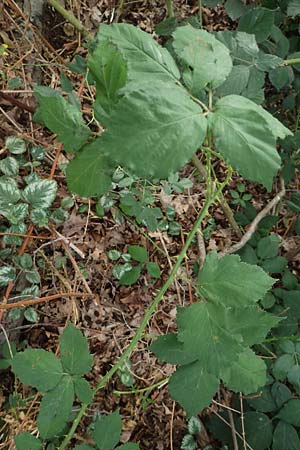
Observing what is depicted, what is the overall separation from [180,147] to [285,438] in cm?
121

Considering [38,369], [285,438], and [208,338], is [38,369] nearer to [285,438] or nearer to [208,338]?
[208,338]

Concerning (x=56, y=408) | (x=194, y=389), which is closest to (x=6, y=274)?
(x=56, y=408)

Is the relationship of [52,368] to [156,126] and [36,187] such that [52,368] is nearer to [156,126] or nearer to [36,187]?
[36,187]

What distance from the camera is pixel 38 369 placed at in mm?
1086

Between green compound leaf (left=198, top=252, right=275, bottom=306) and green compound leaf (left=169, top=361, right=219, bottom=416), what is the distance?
0.84 ft

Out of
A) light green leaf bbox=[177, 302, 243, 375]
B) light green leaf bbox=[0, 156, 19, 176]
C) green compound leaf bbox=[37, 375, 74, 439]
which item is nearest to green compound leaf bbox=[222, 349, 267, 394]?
light green leaf bbox=[177, 302, 243, 375]

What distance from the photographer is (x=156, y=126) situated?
2.13 feet

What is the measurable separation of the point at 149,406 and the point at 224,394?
29 centimetres

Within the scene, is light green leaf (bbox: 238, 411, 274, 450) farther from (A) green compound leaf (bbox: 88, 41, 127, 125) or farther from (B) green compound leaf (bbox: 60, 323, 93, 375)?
(A) green compound leaf (bbox: 88, 41, 127, 125)

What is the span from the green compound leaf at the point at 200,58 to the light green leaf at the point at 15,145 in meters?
0.93

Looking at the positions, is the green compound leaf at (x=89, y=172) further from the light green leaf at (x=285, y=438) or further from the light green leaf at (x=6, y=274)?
the light green leaf at (x=285, y=438)

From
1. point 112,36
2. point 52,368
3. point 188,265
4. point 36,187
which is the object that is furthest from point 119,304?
point 112,36

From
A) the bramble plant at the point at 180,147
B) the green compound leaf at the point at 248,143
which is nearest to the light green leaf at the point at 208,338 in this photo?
the bramble plant at the point at 180,147

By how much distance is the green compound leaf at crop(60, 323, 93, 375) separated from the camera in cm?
109
